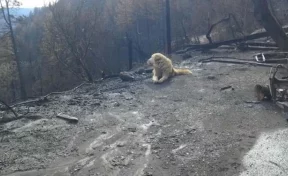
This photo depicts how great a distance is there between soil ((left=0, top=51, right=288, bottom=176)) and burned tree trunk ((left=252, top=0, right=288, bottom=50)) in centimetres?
183

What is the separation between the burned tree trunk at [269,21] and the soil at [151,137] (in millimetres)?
1825

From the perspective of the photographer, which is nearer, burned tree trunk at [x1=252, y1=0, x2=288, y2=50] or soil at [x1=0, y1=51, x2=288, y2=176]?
soil at [x1=0, y1=51, x2=288, y2=176]

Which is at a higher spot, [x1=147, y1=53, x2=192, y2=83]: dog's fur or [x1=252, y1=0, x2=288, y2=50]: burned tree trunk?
[x1=252, y1=0, x2=288, y2=50]: burned tree trunk

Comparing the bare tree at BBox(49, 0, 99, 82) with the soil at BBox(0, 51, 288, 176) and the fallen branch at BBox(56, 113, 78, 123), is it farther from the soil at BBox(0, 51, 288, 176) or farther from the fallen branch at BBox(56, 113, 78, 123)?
the fallen branch at BBox(56, 113, 78, 123)

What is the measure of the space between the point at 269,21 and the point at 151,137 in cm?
468

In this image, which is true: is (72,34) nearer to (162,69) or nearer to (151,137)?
(162,69)

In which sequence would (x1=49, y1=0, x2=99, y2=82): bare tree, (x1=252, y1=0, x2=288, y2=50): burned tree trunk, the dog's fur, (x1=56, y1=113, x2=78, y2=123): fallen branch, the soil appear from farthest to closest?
1. (x1=49, y1=0, x2=99, y2=82): bare tree
2. the dog's fur
3. (x1=252, y1=0, x2=288, y2=50): burned tree trunk
4. (x1=56, y1=113, x2=78, y2=123): fallen branch
5. the soil

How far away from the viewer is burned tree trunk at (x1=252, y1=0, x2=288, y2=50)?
873 cm

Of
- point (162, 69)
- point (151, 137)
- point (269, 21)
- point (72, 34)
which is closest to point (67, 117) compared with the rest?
point (151, 137)

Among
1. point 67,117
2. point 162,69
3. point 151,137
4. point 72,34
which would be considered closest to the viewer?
point 151,137

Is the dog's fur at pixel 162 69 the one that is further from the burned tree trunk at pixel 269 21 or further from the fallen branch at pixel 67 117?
the fallen branch at pixel 67 117

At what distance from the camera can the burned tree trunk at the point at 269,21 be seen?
873 centimetres

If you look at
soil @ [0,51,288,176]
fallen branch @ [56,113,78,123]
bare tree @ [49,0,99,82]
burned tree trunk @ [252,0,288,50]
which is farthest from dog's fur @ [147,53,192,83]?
bare tree @ [49,0,99,82]

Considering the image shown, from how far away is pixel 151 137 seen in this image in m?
6.96
